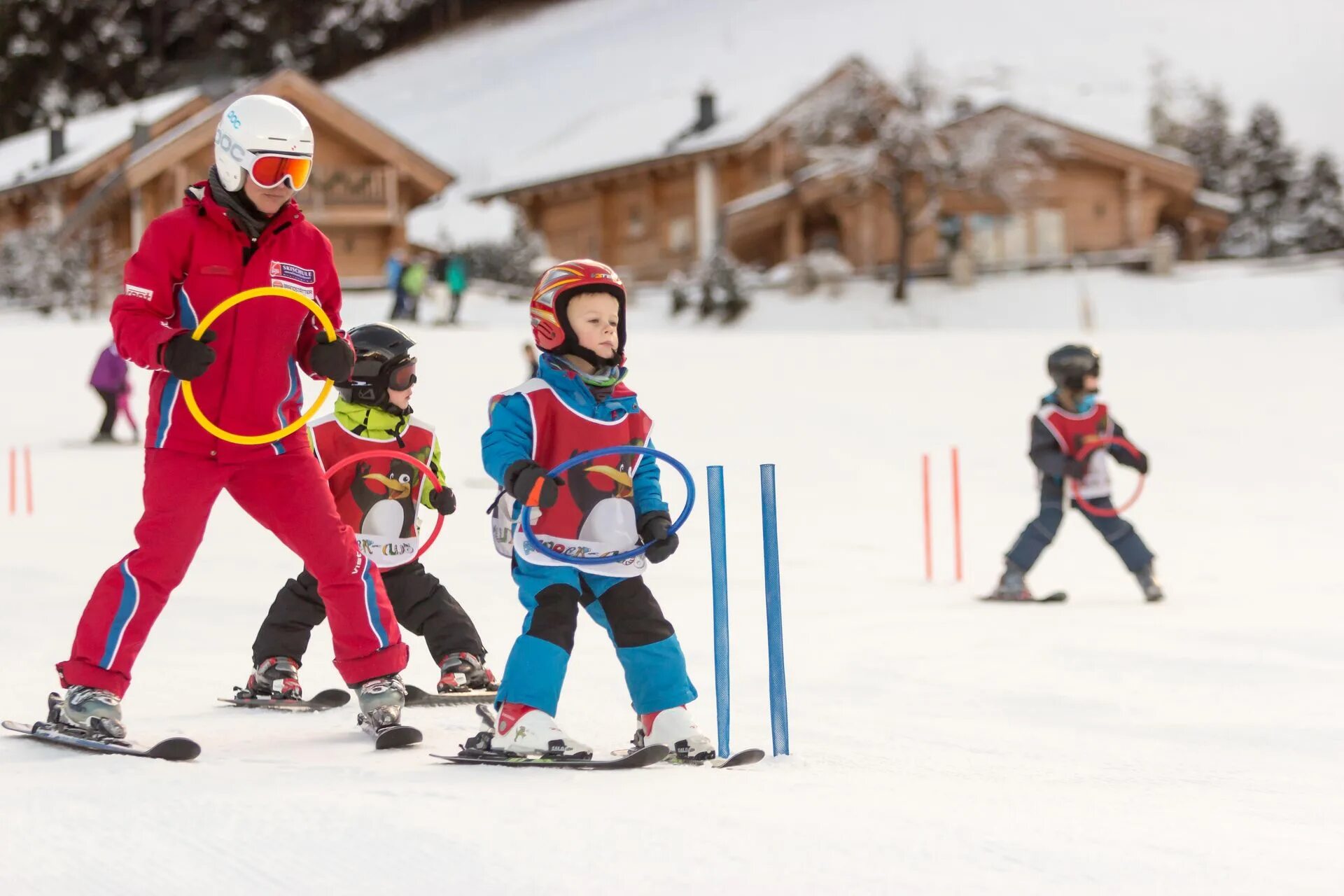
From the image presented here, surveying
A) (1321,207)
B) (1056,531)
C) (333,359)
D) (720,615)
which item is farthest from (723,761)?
(1321,207)

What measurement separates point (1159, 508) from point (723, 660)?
12.6 m

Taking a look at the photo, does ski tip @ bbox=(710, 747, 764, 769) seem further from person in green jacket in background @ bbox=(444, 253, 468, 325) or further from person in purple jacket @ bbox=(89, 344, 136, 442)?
person in green jacket in background @ bbox=(444, 253, 468, 325)

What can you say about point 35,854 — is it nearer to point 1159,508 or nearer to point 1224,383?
point 1159,508

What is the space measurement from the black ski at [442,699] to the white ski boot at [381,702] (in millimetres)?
648

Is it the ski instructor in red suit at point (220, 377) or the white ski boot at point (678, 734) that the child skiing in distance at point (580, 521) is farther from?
the ski instructor in red suit at point (220, 377)

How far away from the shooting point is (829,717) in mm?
6230

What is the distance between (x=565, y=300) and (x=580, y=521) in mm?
669

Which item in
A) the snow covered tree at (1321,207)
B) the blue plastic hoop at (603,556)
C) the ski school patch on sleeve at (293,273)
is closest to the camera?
the blue plastic hoop at (603,556)

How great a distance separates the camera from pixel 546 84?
10075 cm

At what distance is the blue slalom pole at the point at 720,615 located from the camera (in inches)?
194

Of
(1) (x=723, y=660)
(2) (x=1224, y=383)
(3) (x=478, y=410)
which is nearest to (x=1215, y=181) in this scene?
(2) (x=1224, y=383)

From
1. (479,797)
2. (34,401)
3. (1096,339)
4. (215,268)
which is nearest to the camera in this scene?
(479,797)

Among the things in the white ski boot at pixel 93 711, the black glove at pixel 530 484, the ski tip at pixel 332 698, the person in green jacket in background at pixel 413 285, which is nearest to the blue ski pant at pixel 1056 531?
the ski tip at pixel 332 698

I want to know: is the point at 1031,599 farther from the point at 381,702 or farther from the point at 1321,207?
the point at 1321,207
